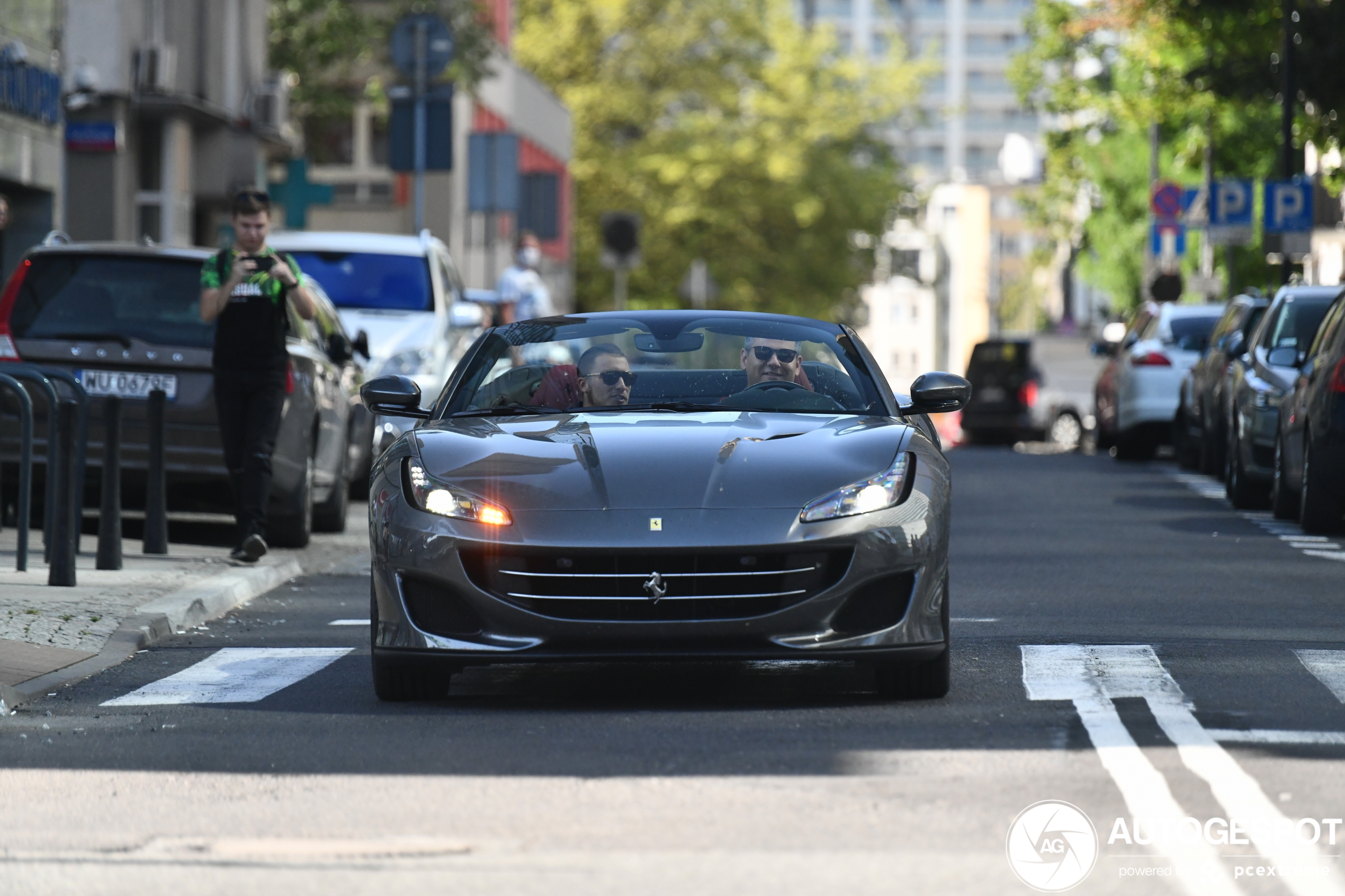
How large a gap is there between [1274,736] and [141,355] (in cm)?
815

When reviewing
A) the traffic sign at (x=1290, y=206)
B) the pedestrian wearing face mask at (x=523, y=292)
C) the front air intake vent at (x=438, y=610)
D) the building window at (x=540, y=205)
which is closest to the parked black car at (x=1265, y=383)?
the front air intake vent at (x=438, y=610)

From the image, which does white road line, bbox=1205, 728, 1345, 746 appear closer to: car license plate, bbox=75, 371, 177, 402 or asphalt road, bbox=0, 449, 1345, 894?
asphalt road, bbox=0, 449, 1345, 894

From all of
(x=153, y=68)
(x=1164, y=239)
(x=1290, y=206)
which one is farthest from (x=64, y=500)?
(x=1164, y=239)

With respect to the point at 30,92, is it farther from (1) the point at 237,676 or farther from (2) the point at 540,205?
(1) the point at 237,676

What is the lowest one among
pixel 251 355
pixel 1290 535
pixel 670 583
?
pixel 1290 535

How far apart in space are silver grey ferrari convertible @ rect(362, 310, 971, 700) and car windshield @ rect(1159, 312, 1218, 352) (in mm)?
17556

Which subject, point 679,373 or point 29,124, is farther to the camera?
point 29,124

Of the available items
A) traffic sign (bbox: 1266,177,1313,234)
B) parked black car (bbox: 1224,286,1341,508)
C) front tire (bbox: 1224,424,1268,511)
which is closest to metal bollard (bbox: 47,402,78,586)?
parked black car (bbox: 1224,286,1341,508)

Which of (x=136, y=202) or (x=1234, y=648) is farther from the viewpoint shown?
(x=136, y=202)

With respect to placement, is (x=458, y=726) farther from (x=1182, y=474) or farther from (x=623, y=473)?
(x=1182, y=474)

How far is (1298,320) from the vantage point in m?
19.3

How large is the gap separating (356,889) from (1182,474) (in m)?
18.8

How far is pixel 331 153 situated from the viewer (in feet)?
162

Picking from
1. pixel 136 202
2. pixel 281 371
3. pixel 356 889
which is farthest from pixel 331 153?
pixel 356 889
